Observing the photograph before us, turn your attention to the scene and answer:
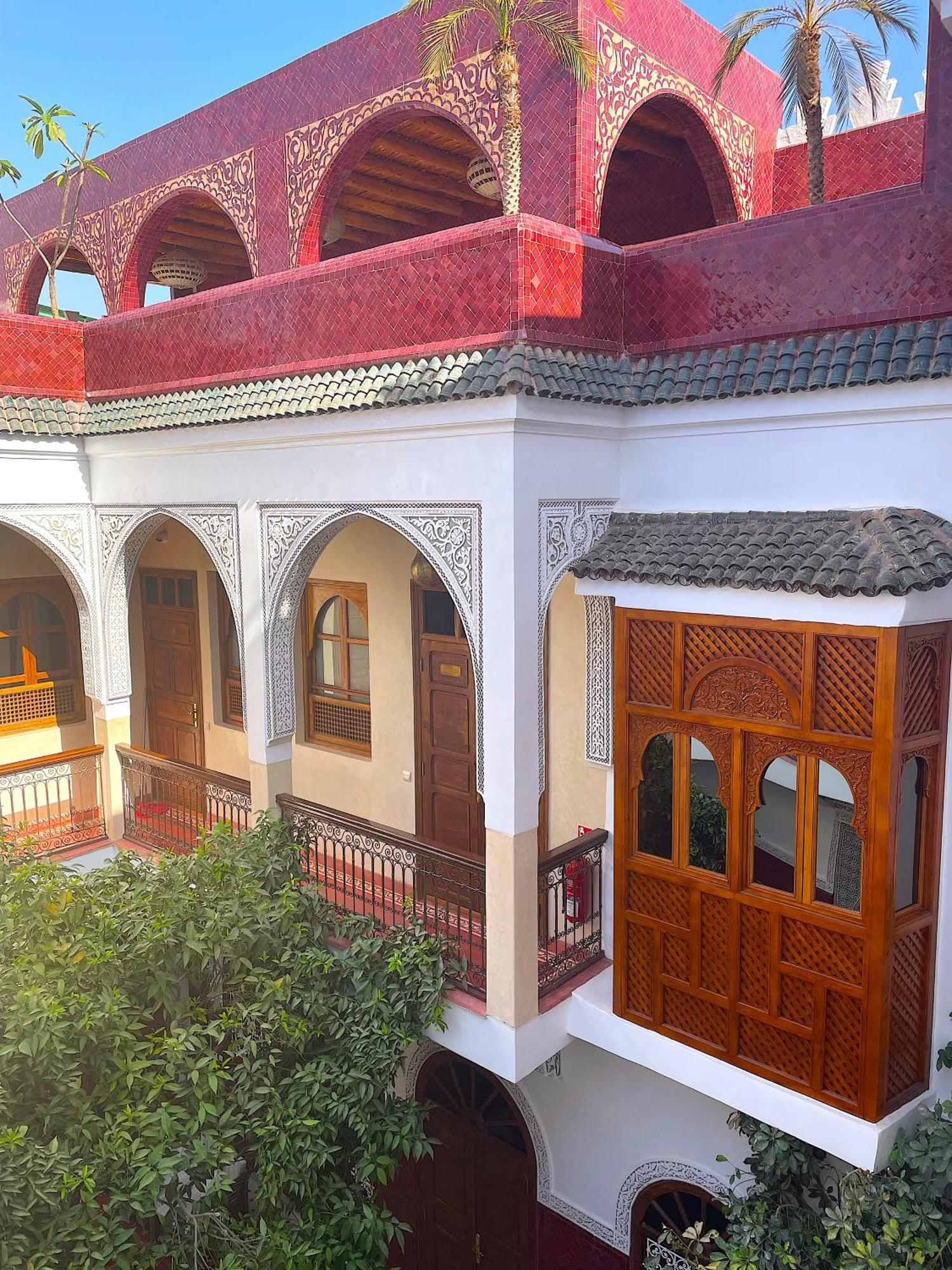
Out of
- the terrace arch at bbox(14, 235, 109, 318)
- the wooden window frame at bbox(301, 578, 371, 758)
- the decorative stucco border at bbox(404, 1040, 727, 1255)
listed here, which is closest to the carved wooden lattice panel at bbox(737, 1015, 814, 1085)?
the decorative stucco border at bbox(404, 1040, 727, 1255)

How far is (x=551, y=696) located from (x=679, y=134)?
389 cm

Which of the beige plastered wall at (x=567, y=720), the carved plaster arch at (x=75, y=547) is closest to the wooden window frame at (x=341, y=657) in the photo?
the carved plaster arch at (x=75, y=547)

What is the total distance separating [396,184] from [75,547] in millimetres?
3743

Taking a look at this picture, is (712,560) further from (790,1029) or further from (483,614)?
(790,1029)

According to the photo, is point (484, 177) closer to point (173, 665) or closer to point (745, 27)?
point (745, 27)

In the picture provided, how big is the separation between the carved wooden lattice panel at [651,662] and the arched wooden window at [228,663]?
4.74 metres

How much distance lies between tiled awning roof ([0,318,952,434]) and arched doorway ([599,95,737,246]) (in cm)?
237

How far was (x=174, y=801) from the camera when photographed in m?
7.14

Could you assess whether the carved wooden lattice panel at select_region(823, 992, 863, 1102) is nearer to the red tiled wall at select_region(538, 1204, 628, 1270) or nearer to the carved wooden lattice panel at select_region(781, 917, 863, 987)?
the carved wooden lattice panel at select_region(781, 917, 863, 987)

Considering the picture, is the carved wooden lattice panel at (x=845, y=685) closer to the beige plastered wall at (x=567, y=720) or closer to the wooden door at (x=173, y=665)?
the beige plastered wall at (x=567, y=720)

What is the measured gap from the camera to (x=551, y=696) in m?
5.99

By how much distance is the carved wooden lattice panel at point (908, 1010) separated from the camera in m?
4.10

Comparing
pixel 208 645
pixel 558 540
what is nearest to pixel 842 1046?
pixel 558 540

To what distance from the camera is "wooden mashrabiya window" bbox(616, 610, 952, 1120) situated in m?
3.98
